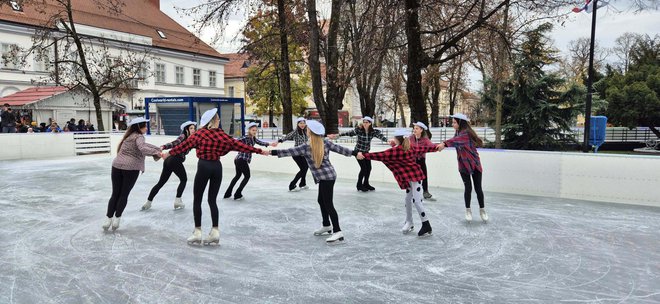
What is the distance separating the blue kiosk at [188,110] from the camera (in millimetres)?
17984

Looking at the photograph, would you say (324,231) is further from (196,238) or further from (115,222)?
(115,222)

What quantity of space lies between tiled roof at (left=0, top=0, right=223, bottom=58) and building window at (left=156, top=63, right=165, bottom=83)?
4.99ft

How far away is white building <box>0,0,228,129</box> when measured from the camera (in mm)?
30422

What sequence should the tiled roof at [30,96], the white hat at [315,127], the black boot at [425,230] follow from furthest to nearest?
1. the tiled roof at [30,96]
2. the black boot at [425,230]
3. the white hat at [315,127]

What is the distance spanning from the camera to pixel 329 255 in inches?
215

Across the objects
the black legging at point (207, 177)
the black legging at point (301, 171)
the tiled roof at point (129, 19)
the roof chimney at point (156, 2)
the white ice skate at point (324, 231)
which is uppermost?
the roof chimney at point (156, 2)

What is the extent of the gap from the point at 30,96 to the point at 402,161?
1079 inches

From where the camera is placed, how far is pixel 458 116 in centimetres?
712

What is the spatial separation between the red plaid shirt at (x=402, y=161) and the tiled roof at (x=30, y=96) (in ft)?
79.8

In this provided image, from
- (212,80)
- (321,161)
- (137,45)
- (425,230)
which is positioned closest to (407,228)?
(425,230)

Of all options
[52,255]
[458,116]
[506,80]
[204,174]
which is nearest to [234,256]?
[204,174]

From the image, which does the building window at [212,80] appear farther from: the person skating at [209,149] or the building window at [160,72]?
the person skating at [209,149]

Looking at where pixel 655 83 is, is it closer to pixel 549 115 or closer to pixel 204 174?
→ pixel 549 115

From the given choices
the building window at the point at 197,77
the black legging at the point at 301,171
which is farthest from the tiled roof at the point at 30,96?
the black legging at the point at 301,171
